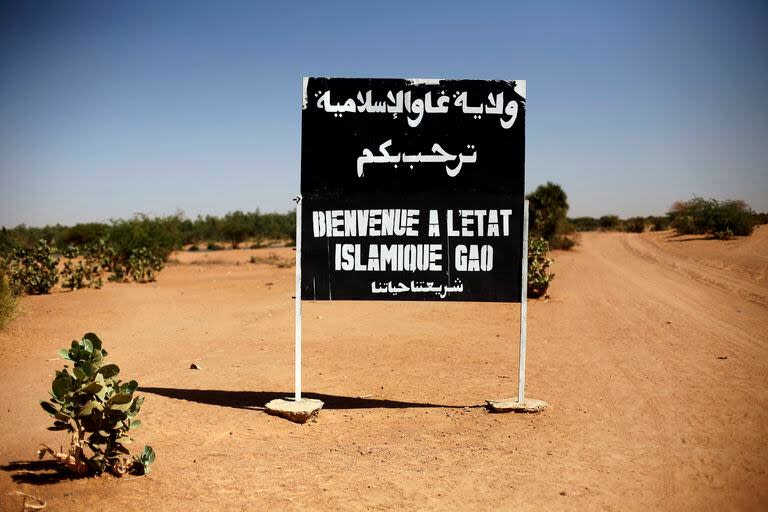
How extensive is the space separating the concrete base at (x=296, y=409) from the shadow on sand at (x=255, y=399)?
0.97ft

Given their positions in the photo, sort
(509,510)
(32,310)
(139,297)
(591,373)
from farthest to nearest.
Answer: (139,297) → (32,310) → (591,373) → (509,510)

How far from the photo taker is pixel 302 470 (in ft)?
16.1

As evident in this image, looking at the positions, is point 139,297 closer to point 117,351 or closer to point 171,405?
point 117,351

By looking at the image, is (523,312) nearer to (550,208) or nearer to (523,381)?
(523,381)

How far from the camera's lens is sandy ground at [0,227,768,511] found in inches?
176

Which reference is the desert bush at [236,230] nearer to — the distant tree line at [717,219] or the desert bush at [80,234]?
the desert bush at [80,234]

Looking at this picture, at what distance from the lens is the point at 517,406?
640 centimetres

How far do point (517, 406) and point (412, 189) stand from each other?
110 inches

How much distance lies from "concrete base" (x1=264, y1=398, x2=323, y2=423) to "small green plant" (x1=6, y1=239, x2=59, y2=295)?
12.9 m

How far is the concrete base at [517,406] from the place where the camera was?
21.0ft

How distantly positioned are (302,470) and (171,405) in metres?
2.54

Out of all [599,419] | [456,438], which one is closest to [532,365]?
→ [599,419]

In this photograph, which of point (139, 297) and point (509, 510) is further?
point (139, 297)

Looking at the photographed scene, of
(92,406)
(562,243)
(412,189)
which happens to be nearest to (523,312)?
(412,189)
